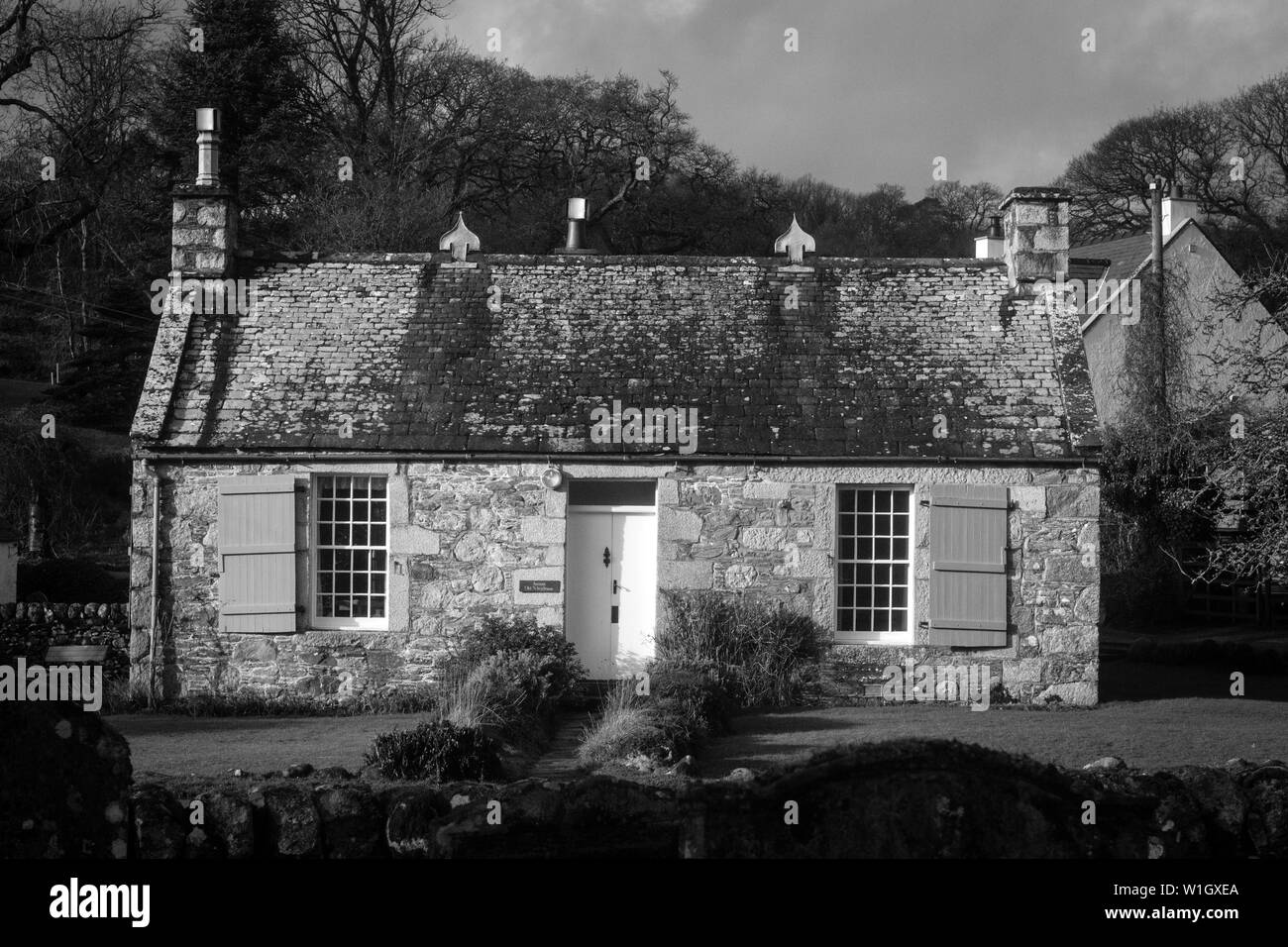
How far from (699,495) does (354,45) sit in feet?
75.5

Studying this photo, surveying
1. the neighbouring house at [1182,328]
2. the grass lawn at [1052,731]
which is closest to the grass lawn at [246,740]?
the grass lawn at [1052,731]

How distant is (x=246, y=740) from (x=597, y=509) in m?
4.93

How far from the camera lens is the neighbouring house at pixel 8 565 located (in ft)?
62.4

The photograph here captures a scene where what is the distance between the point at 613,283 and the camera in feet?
57.8

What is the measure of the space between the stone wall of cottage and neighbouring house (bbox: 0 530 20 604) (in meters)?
4.96

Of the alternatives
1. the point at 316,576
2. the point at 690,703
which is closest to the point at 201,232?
the point at 316,576

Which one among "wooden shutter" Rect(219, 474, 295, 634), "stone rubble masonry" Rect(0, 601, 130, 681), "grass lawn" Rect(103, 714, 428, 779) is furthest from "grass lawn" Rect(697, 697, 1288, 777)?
"stone rubble masonry" Rect(0, 601, 130, 681)

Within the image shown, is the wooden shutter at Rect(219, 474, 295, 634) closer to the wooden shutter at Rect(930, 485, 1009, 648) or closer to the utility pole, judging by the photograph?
the wooden shutter at Rect(930, 485, 1009, 648)

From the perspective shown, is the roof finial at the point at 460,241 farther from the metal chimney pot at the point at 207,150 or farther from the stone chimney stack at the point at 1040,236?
the stone chimney stack at the point at 1040,236

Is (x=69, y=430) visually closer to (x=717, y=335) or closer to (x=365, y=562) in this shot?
(x=365, y=562)

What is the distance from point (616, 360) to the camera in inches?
648

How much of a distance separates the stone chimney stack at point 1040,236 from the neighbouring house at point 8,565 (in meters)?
14.7

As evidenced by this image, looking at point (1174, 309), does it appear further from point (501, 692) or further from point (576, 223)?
point (501, 692)

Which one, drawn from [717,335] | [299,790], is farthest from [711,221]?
[299,790]
